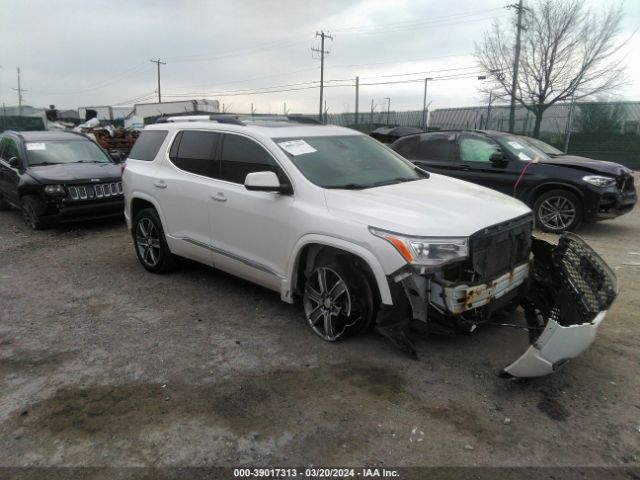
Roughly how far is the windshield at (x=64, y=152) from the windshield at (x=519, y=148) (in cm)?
725

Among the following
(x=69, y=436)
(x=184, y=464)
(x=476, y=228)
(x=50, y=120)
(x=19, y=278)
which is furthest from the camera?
(x=50, y=120)

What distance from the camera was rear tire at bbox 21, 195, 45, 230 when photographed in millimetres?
8172

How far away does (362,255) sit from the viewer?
345cm

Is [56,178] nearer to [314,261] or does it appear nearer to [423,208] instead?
[314,261]

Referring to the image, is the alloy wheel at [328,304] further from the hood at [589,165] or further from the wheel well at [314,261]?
the hood at [589,165]

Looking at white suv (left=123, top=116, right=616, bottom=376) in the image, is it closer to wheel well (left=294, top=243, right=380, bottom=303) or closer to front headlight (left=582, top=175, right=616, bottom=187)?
wheel well (left=294, top=243, right=380, bottom=303)

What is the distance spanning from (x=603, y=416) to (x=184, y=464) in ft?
8.16

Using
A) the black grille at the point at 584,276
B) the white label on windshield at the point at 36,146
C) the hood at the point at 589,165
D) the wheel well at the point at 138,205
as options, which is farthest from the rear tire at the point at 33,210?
the hood at the point at 589,165

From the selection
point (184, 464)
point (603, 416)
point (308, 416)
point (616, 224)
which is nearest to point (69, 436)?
point (184, 464)

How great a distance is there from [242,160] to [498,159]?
506 cm

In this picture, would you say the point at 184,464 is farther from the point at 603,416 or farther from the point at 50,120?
the point at 50,120

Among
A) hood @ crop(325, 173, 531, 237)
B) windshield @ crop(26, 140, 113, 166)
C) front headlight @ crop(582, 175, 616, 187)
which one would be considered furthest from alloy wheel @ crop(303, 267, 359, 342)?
windshield @ crop(26, 140, 113, 166)

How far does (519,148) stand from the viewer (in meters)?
8.36

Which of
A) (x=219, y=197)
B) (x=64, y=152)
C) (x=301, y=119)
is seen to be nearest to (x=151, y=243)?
(x=219, y=197)
